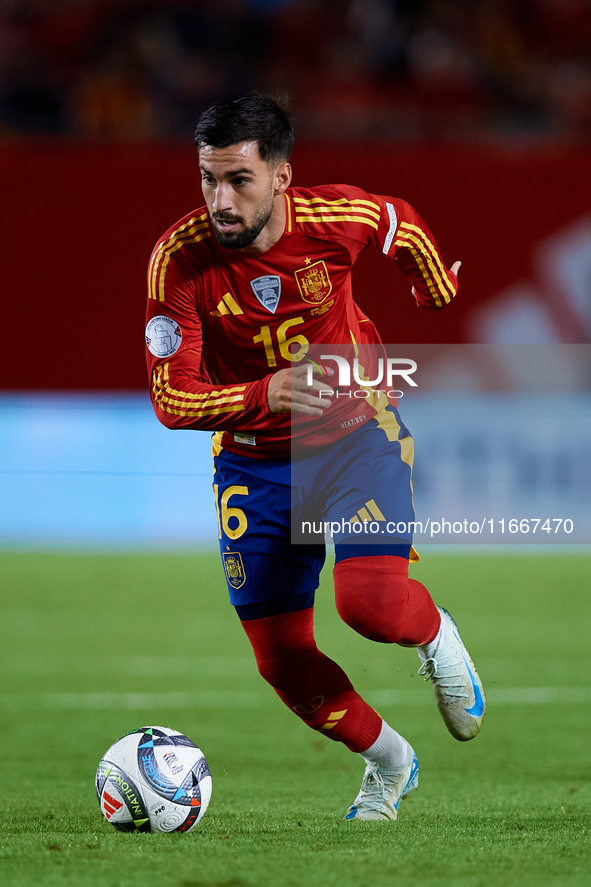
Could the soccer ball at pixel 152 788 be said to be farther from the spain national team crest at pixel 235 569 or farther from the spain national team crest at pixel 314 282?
the spain national team crest at pixel 314 282

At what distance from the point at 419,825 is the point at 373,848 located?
506 mm

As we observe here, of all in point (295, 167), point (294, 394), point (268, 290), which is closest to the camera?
point (294, 394)

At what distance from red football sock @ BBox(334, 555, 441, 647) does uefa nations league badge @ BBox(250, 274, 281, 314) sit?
0.85 m

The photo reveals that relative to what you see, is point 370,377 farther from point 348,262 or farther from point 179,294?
point 179,294

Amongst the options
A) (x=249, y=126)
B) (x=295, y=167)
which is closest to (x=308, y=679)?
(x=249, y=126)

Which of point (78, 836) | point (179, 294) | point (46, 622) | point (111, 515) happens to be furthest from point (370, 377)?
point (111, 515)

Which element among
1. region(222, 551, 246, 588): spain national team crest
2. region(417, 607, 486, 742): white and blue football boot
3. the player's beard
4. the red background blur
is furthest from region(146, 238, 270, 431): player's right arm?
the red background blur

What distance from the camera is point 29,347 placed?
12641mm

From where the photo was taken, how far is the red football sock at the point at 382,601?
353 centimetres

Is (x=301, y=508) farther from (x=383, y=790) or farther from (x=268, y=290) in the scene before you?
(x=383, y=790)

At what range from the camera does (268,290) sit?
A: 12.3 feet

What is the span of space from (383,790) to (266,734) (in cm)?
179

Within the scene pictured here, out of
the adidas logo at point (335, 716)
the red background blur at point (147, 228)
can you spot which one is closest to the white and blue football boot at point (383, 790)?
the adidas logo at point (335, 716)

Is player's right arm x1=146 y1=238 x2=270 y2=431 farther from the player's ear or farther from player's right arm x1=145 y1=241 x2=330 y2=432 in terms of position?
the player's ear
